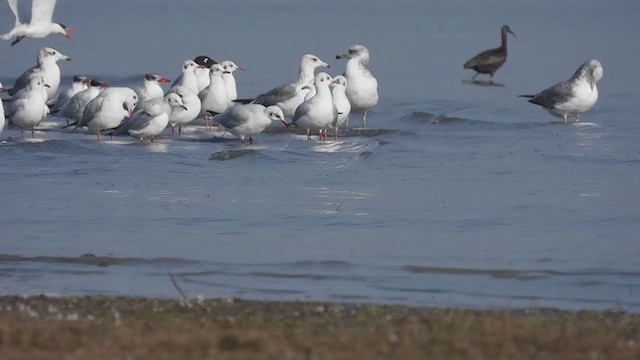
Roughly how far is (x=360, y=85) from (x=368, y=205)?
23.8ft

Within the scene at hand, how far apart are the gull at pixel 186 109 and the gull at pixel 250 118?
3.38 feet

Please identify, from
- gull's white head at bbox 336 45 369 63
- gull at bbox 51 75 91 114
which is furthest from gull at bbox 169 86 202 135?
gull's white head at bbox 336 45 369 63

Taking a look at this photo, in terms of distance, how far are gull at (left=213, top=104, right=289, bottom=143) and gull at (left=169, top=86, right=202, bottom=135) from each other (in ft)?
3.38

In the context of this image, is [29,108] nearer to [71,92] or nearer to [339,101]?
[71,92]

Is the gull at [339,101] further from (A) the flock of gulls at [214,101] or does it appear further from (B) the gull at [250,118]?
(B) the gull at [250,118]

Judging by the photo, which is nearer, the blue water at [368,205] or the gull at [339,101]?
the blue water at [368,205]

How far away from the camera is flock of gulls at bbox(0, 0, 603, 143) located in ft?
56.4

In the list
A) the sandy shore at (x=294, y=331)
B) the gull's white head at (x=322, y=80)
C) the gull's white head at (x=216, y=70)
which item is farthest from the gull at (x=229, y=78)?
the sandy shore at (x=294, y=331)

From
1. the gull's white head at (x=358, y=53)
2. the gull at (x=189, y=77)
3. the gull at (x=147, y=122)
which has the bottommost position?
the gull at (x=147, y=122)

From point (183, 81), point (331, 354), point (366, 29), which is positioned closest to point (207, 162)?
point (183, 81)

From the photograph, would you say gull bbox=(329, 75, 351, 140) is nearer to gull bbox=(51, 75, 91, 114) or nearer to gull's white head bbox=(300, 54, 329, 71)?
gull's white head bbox=(300, 54, 329, 71)

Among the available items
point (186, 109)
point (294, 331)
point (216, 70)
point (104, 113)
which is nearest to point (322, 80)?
point (186, 109)

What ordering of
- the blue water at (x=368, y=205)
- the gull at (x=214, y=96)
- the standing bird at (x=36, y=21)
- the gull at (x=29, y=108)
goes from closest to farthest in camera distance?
the blue water at (x=368, y=205) → the gull at (x=29, y=108) → the gull at (x=214, y=96) → the standing bird at (x=36, y=21)

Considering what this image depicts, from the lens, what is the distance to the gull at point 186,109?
18.1 metres
